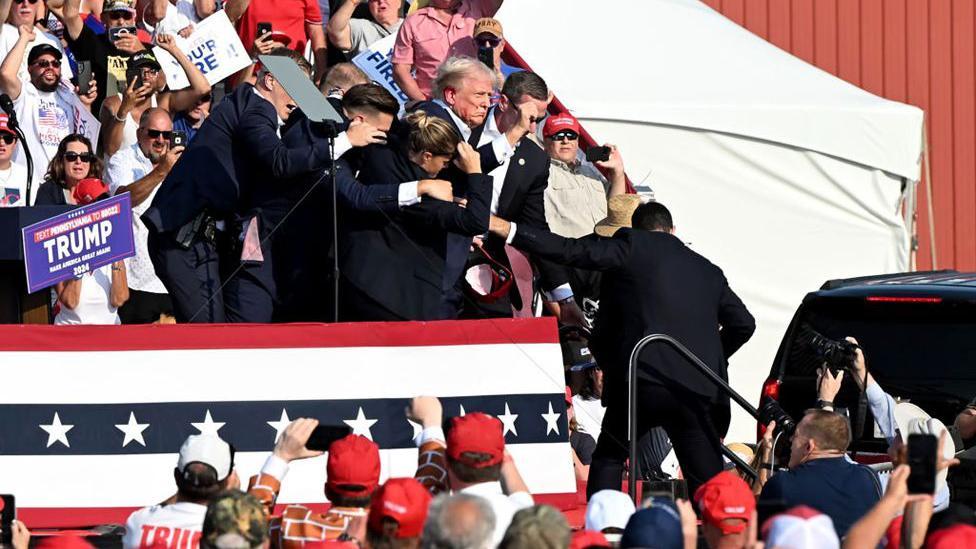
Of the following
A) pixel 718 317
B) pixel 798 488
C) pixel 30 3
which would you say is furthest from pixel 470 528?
pixel 30 3

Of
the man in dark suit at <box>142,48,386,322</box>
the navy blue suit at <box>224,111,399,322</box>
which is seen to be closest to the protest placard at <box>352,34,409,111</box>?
the man in dark suit at <box>142,48,386,322</box>

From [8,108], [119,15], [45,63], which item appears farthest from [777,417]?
[119,15]

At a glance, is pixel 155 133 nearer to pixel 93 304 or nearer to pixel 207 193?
pixel 93 304

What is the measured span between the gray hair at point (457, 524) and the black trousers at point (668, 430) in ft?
11.6

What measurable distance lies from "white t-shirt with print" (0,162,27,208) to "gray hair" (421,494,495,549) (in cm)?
642

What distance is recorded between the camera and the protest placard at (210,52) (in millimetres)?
12633

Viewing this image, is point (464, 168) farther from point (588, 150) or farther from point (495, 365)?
point (588, 150)

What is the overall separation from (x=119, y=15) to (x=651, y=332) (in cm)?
580

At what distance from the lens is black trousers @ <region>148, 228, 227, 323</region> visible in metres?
9.34

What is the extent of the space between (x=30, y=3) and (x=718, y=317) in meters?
5.68

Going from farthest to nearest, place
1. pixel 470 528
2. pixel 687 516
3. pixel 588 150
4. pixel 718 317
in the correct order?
pixel 588 150 < pixel 718 317 < pixel 687 516 < pixel 470 528

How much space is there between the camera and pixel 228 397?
336 inches

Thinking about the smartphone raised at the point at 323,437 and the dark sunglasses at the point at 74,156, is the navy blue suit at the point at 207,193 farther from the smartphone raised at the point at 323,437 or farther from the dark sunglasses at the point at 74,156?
the smartphone raised at the point at 323,437

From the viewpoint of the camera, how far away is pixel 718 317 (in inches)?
360
